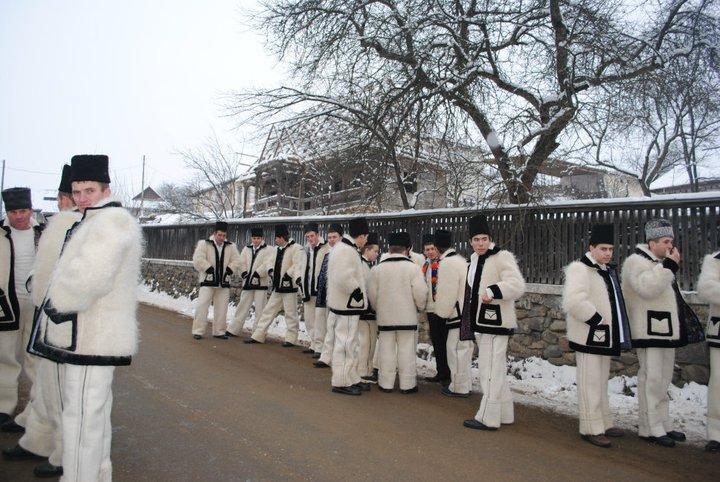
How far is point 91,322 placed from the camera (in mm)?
3113

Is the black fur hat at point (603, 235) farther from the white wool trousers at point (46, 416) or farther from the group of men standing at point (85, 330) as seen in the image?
the white wool trousers at point (46, 416)

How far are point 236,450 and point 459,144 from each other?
8.23 metres

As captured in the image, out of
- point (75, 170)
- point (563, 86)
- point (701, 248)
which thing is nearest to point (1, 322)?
point (75, 170)

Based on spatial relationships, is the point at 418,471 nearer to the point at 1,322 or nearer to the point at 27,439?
the point at 27,439

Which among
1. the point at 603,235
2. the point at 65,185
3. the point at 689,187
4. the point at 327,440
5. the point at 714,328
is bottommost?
the point at 327,440

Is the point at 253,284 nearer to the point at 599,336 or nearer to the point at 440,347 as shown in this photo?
the point at 440,347

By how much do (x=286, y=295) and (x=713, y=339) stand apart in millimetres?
6903

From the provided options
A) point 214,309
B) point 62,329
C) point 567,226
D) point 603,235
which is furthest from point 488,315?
point 214,309

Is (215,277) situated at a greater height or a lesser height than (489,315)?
greater

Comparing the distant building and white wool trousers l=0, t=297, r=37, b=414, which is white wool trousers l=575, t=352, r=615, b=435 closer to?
white wool trousers l=0, t=297, r=37, b=414

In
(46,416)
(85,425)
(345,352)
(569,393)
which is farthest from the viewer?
(569,393)

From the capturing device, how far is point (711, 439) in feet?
15.8

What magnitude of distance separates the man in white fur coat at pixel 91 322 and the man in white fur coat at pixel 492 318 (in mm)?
3494

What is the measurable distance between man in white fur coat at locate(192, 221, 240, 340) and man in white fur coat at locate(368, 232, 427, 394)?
4.28m
